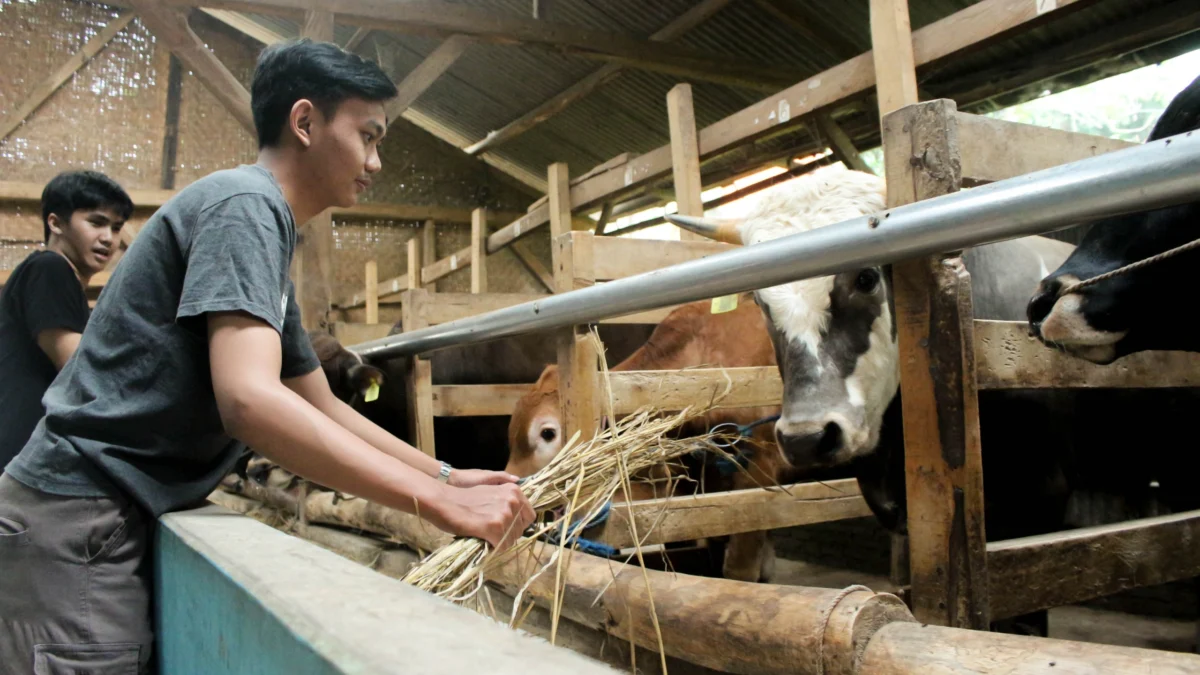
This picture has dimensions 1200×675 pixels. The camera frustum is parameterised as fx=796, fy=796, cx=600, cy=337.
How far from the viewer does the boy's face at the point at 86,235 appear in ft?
9.70

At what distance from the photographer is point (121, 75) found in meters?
10.3

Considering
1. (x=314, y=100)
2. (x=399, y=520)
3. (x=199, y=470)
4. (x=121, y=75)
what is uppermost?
(x=121, y=75)

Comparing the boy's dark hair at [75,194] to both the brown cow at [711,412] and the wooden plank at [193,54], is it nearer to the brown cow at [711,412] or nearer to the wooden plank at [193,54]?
the brown cow at [711,412]

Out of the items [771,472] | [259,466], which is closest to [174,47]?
[259,466]

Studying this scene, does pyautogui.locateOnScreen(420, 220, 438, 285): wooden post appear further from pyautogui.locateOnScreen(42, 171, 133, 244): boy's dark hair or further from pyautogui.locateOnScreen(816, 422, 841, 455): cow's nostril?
pyautogui.locateOnScreen(816, 422, 841, 455): cow's nostril

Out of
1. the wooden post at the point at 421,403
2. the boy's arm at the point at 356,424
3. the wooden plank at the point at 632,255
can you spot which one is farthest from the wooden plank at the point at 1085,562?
→ the wooden post at the point at 421,403

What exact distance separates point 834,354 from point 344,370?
9.57 feet

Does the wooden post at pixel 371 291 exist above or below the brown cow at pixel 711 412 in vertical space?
above

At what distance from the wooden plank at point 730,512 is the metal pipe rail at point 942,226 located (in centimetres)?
56

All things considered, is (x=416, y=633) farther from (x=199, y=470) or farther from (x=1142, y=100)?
(x=1142, y=100)

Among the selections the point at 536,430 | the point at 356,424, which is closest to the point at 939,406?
the point at 356,424

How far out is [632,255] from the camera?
3.03 meters

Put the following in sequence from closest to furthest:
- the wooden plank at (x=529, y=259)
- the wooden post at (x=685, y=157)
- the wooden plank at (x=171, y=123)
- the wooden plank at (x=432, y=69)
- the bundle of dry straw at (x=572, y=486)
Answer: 1. the bundle of dry straw at (x=572, y=486)
2. the wooden post at (x=685, y=157)
3. the wooden plank at (x=432, y=69)
4. the wooden plank at (x=171, y=123)
5. the wooden plank at (x=529, y=259)

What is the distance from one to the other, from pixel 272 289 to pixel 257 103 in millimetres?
581
